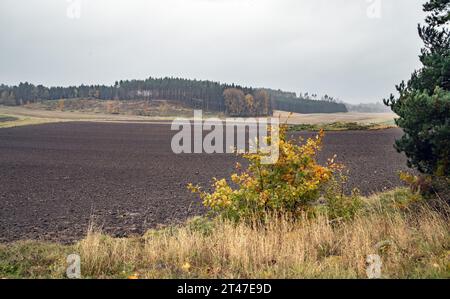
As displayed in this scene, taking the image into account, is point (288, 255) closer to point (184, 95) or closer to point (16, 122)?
point (16, 122)

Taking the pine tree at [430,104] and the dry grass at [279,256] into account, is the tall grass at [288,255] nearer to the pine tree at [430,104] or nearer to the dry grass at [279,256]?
the dry grass at [279,256]

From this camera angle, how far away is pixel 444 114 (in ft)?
29.2

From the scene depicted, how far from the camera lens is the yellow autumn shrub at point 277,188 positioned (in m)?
8.67

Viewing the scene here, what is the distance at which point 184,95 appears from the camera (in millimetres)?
161125

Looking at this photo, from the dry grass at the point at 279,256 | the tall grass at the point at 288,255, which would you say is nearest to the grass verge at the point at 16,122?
the dry grass at the point at 279,256

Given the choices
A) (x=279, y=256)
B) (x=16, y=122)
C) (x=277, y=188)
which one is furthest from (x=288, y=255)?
(x=16, y=122)

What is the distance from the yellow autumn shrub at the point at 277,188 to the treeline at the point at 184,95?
12490 centimetres

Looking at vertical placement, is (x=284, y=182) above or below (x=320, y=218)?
above

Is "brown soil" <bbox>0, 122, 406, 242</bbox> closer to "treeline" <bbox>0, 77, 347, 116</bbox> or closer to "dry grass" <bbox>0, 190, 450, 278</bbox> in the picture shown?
"dry grass" <bbox>0, 190, 450, 278</bbox>

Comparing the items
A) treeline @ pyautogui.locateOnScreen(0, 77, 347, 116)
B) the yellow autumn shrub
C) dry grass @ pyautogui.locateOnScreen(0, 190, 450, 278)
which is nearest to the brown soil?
the yellow autumn shrub

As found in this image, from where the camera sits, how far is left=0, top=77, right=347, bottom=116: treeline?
463 feet
